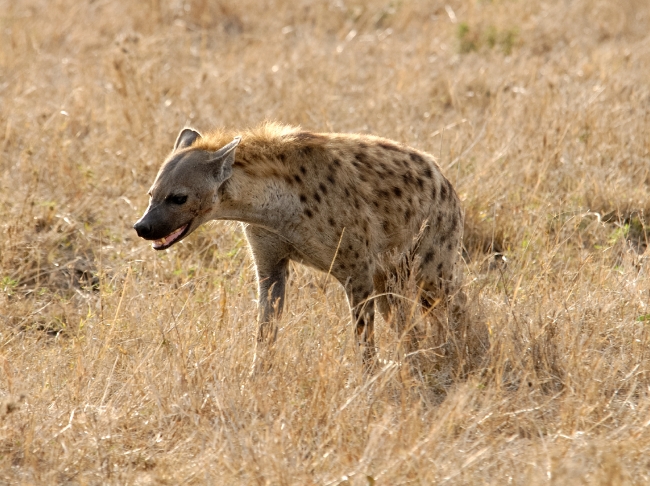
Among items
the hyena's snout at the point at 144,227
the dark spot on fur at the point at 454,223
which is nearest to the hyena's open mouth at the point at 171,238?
the hyena's snout at the point at 144,227

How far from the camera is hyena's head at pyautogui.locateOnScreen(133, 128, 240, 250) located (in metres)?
4.20

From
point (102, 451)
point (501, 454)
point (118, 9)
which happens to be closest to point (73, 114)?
point (118, 9)

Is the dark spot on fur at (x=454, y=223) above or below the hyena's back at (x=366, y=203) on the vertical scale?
below

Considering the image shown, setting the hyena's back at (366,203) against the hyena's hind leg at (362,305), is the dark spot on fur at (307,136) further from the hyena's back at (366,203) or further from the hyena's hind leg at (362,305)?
the hyena's hind leg at (362,305)

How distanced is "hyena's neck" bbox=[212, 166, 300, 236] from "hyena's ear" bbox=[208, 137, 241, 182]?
2.7 inches

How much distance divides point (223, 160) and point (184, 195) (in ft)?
0.71

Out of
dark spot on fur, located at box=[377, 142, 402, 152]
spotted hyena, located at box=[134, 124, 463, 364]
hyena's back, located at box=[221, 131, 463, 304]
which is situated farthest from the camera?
dark spot on fur, located at box=[377, 142, 402, 152]

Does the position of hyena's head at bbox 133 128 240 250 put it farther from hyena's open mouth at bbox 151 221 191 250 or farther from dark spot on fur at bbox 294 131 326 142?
dark spot on fur at bbox 294 131 326 142

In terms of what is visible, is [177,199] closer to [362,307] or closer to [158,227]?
[158,227]

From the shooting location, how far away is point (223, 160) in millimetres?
4234

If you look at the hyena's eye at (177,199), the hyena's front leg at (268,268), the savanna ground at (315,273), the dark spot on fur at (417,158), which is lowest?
the savanna ground at (315,273)

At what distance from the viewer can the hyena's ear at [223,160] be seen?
421 cm

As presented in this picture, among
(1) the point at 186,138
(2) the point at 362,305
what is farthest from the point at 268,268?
(1) the point at 186,138

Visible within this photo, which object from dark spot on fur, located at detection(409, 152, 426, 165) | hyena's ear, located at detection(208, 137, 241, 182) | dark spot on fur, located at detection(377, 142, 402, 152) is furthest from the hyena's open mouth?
dark spot on fur, located at detection(409, 152, 426, 165)
